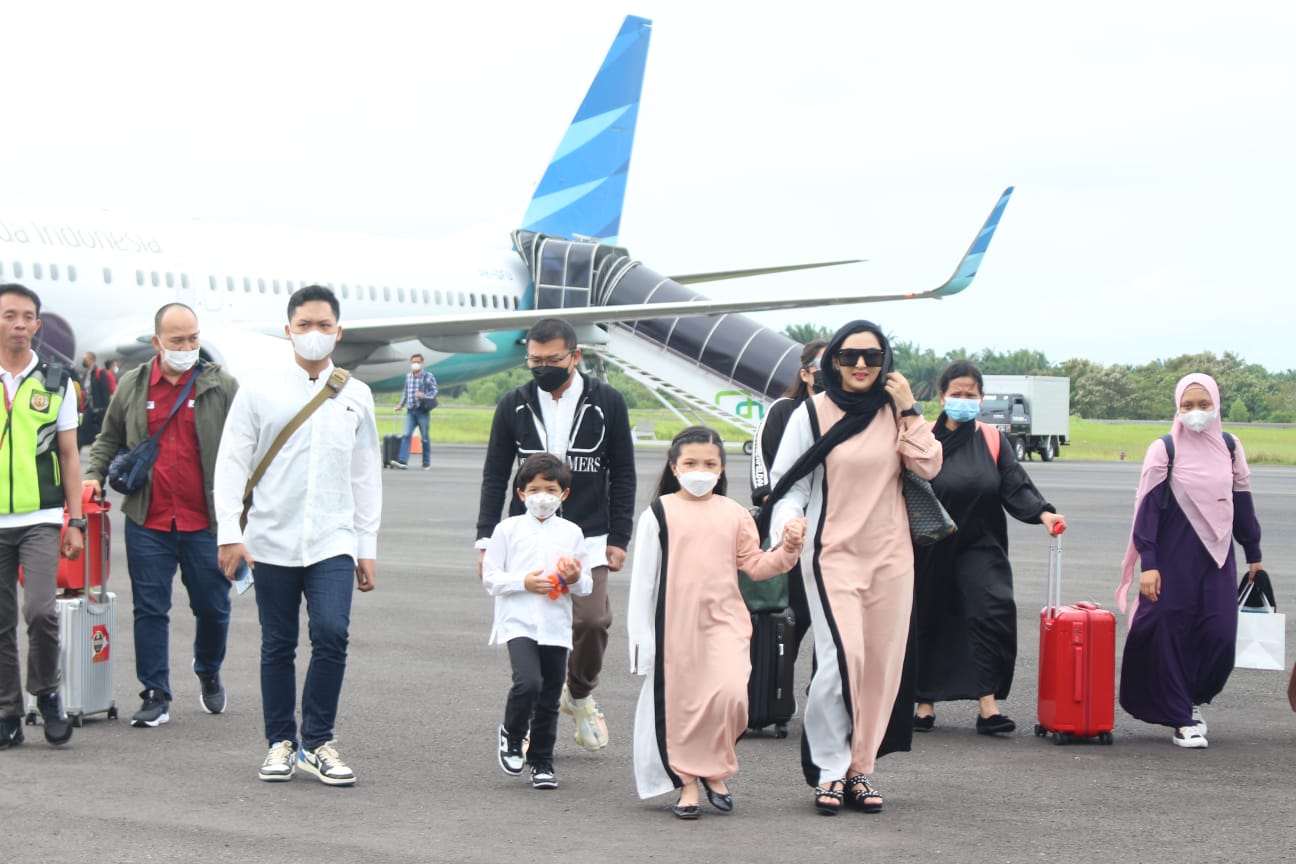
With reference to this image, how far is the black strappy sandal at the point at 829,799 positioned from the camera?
5508mm

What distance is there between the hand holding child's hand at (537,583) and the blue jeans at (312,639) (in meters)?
0.67

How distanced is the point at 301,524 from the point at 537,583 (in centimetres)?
90

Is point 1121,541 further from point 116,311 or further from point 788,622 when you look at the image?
Answer: point 116,311

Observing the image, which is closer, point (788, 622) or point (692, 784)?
point (692, 784)

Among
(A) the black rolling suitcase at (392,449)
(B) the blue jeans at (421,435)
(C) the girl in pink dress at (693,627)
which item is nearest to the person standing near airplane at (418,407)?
(B) the blue jeans at (421,435)

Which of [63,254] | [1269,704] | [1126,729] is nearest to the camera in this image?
[1126,729]

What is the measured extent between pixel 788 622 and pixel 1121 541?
9616 millimetres

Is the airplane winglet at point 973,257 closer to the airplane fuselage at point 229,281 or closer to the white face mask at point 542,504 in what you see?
the airplane fuselage at point 229,281

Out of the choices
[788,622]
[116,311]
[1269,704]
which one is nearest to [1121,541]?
[1269,704]

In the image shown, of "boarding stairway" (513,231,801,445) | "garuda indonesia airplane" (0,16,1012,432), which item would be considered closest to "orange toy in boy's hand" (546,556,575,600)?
"garuda indonesia airplane" (0,16,1012,432)

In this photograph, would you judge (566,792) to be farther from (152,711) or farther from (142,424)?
(142,424)

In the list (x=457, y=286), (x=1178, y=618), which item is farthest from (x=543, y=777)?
(x=457, y=286)

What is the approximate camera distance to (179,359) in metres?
6.98

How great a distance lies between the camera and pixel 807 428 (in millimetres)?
5801
